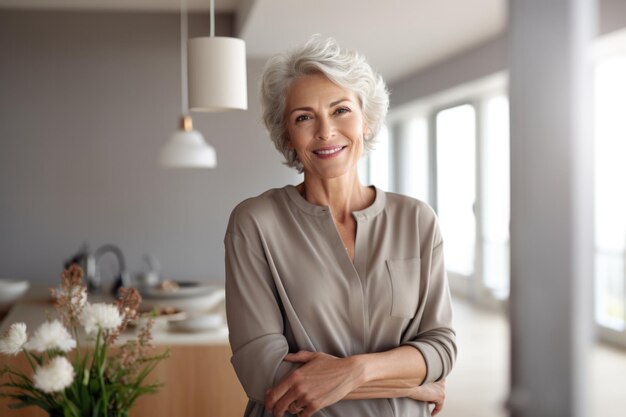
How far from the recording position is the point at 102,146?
723 centimetres

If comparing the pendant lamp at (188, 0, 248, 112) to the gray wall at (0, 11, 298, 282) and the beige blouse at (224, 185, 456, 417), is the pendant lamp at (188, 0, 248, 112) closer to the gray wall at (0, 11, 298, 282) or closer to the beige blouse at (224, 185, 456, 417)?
the beige blouse at (224, 185, 456, 417)

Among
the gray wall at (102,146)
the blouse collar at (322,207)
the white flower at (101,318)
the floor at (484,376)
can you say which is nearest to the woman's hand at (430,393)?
the blouse collar at (322,207)

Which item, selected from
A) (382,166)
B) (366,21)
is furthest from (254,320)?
(382,166)

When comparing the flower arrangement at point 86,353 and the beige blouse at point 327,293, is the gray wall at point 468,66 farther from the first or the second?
the flower arrangement at point 86,353

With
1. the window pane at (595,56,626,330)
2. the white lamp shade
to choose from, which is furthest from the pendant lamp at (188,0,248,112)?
the window pane at (595,56,626,330)

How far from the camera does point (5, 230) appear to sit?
7125mm

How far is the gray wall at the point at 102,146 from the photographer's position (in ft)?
23.4

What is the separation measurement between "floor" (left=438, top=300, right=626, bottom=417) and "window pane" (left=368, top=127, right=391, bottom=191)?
4583 mm

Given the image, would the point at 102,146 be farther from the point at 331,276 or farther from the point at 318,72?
the point at 331,276

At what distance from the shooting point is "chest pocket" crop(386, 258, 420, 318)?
1537 millimetres

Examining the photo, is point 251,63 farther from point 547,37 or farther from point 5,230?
point 547,37

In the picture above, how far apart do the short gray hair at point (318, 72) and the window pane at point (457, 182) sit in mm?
8428

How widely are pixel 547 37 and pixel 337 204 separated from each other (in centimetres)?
128

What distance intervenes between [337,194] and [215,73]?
64.9 inches
